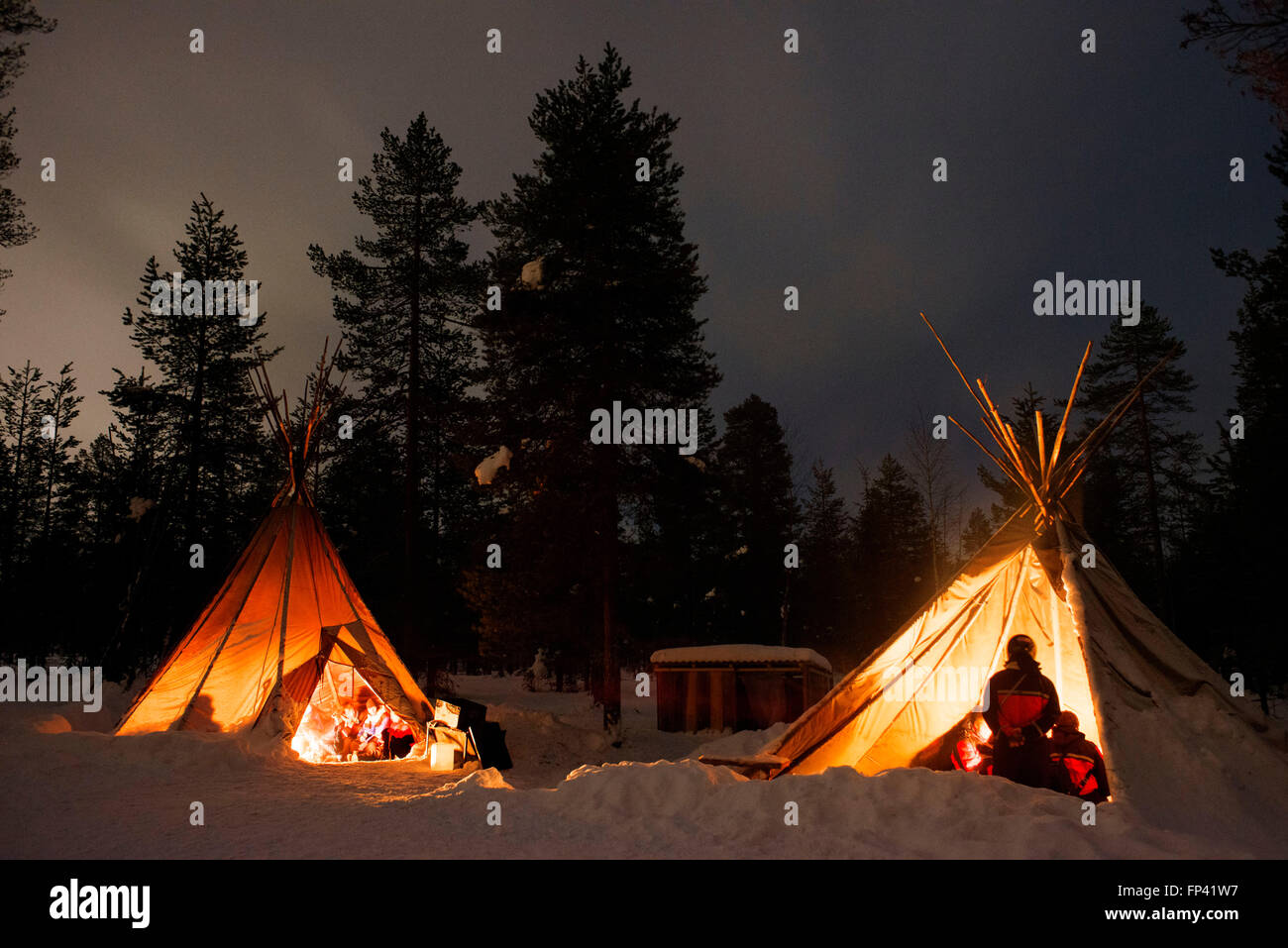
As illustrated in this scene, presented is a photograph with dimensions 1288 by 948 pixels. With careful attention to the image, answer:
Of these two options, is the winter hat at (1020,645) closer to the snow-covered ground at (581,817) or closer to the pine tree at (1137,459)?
the snow-covered ground at (581,817)

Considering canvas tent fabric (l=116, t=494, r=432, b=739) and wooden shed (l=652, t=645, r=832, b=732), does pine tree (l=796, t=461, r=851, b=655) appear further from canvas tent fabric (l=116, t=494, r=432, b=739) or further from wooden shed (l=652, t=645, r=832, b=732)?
canvas tent fabric (l=116, t=494, r=432, b=739)

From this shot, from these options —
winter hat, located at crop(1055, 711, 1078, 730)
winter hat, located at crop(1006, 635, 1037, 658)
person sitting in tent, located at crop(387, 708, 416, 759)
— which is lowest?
person sitting in tent, located at crop(387, 708, 416, 759)

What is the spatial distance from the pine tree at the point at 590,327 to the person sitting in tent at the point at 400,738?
4.57 m

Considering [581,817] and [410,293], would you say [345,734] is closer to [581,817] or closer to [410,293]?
Answer: [581,817]

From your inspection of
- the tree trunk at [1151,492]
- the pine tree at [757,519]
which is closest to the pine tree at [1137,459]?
the tree trunk at [1151,492]

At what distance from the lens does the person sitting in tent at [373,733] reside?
10305 millimetres

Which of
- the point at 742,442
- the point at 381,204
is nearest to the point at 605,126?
the point at 381,204

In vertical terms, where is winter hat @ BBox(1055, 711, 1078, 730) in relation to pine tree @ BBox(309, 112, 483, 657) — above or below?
below

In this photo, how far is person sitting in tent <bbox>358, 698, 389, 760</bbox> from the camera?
10.3 meters

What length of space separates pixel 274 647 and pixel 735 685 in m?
10.2

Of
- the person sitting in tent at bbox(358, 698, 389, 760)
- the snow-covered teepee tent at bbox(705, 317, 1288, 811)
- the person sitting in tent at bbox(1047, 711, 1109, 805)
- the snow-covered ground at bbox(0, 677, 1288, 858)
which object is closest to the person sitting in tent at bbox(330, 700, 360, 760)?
the person sitting in tent at bbox(358, 698, 389, 760)

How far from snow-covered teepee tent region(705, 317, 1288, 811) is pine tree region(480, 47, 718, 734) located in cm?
790

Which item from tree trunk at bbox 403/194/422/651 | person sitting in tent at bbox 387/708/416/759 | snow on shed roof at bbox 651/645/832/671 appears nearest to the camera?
person sitting in tent at bbox 387/708/416/759
